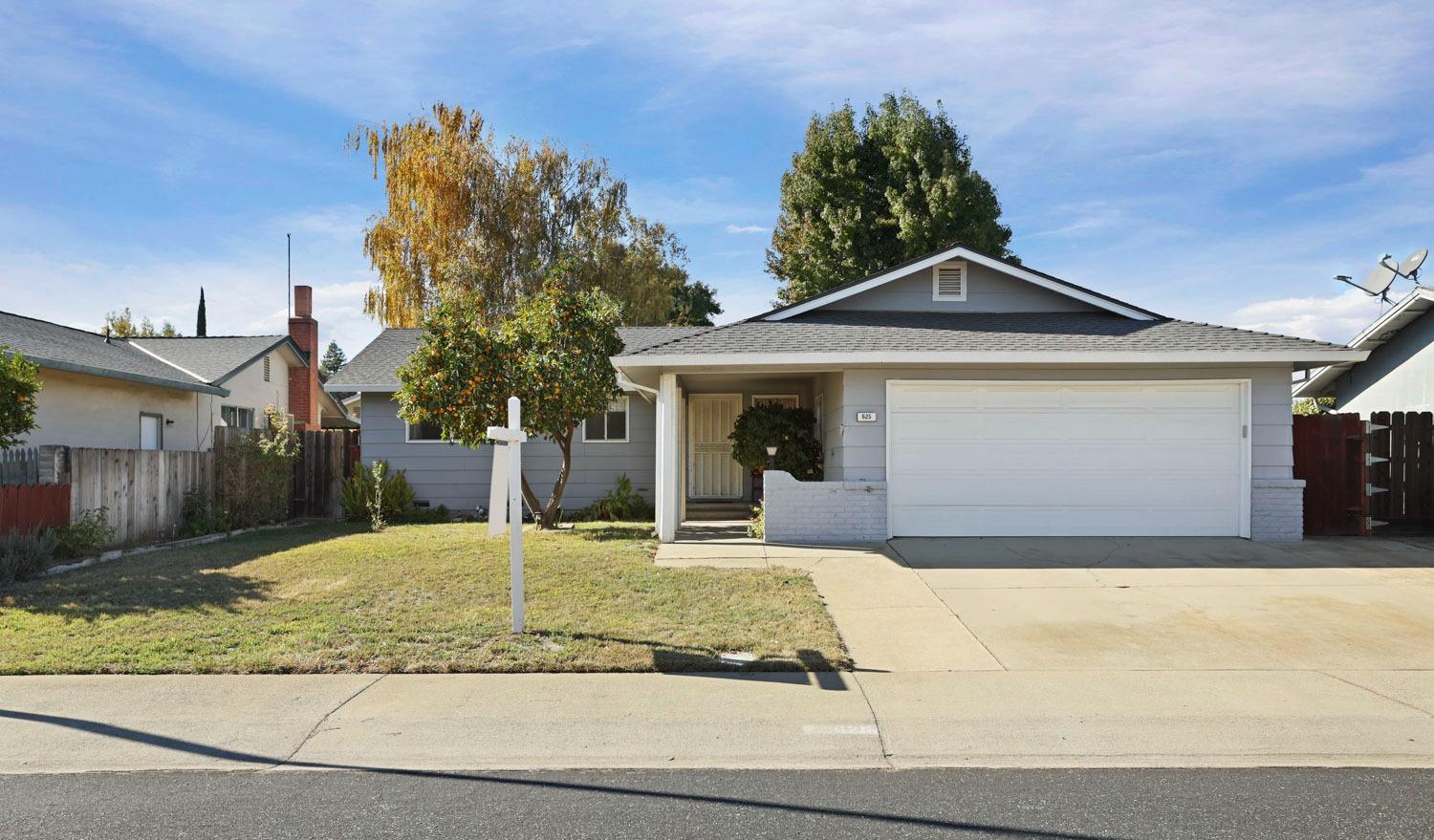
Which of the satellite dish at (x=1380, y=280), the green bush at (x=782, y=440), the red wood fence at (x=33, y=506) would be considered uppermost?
the satellite dish at (x=1380, y=280)

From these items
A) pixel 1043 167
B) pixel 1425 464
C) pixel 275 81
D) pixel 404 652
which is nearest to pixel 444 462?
pixel 275 81

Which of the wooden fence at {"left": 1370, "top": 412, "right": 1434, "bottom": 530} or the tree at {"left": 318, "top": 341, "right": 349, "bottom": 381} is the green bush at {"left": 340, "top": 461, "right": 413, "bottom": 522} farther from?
the tree at {"left": 318, "top": 341, "right": 349, "bottom": 381}

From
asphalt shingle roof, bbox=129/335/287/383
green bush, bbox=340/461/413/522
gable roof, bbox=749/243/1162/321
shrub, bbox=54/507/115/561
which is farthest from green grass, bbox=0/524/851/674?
asphalt shingle roof, bbox=129/335/287/383

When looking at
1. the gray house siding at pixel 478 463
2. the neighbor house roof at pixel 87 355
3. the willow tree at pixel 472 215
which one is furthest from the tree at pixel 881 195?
the neighbor house roof at pixel 87 355

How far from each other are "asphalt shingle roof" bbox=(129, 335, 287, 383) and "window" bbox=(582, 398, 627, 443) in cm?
882

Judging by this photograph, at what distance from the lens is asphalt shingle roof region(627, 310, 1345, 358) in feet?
39.6

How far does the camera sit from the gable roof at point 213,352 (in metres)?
20.7

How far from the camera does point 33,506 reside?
10.8m

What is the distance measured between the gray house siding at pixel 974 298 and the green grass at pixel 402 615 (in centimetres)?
621

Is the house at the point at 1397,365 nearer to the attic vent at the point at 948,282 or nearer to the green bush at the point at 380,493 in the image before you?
the attic vent at the point at 948,282

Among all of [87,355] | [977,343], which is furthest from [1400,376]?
[87,355]

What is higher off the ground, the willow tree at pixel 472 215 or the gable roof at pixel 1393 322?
→ the willow tree at pixel 472 215

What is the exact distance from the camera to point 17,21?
10.5m

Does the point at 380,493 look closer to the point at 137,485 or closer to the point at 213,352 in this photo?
the point at 137,485
